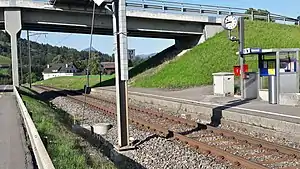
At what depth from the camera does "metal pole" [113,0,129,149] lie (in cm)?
1088

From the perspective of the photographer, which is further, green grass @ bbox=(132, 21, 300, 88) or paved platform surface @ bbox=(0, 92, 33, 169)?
green grass @ bbox=(132, 21, 300, 88)

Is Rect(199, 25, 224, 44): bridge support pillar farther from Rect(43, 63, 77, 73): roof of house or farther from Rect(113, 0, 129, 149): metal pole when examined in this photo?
Rect(43, 63, 77, 73): roof of house

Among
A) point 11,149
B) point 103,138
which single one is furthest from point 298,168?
point 103,138

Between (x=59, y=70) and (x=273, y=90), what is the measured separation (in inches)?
5621

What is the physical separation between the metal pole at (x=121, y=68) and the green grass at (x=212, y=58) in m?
21.0

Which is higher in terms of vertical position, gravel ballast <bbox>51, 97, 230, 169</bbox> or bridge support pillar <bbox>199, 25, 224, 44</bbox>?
bridge support pillar <bbox>199, 25, 224, 44</bbox>

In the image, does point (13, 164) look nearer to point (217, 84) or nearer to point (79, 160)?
point (79, 160)

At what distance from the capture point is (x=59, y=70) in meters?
153

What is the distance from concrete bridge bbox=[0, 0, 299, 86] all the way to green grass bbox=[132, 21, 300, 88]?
281 centimetres

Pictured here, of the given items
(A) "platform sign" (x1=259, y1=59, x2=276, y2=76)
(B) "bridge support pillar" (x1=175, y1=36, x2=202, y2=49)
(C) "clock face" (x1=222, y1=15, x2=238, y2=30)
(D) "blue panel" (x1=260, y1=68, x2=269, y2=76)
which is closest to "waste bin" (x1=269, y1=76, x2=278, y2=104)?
(A) "platform sign" (x1=259, y1=59, x2=276, y2=76)

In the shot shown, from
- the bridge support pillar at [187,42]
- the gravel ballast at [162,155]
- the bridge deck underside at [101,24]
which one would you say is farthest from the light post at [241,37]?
the bridge support pillar at [187,42]

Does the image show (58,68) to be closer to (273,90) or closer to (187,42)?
(187,42)

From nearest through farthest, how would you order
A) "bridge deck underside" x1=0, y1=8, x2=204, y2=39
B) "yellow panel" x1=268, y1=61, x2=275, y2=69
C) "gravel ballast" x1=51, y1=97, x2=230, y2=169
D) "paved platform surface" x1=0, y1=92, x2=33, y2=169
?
"paved platform surface" x1=0, y1=92, x2=33, y2=169 < "gravel ballast" x1=51, y1=97, x2=230, y2=169 < "yellow panel" x1=268, y1=61, x2=275, y2=69 < "bridge deck underside" x1=0, y1=8, x2=204, y2=39

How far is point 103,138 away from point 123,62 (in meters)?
3.37
